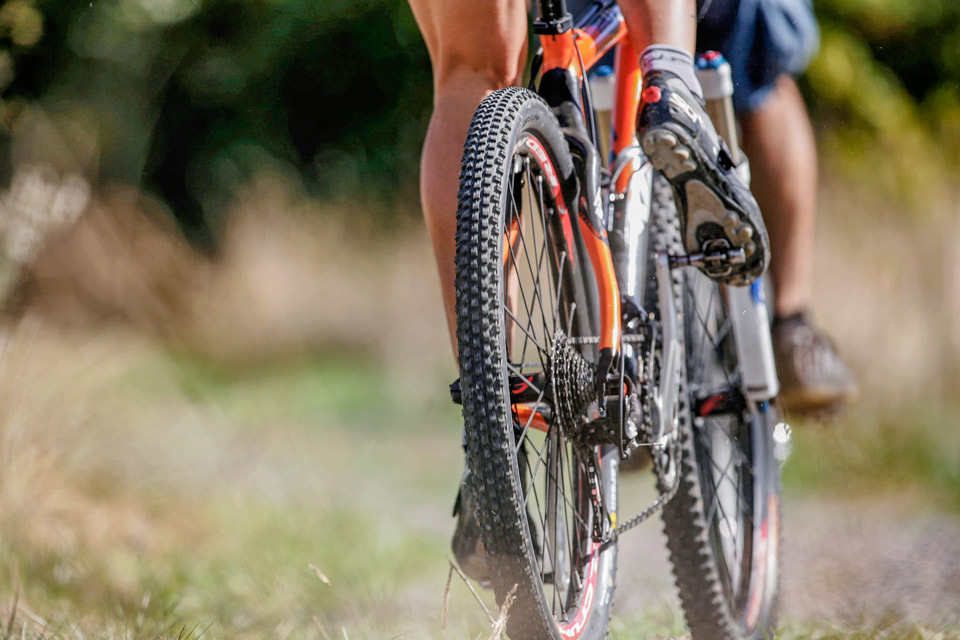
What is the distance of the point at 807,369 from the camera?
2.22 meters

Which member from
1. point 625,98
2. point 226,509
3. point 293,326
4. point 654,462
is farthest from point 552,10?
point 293,326

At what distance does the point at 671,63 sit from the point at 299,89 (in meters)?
7.79

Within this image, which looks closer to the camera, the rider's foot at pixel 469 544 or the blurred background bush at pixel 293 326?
the rider's foot at pixel 469 544

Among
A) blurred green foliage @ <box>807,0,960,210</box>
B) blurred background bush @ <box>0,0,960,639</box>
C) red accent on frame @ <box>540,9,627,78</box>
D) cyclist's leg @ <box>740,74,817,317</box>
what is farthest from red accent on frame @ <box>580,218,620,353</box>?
blurred green foliage @ <box>807,0,960,210</box>

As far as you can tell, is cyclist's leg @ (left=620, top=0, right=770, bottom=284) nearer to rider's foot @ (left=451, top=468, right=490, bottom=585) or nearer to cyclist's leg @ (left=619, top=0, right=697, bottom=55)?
cyclist's leg @ (left=619, top=0, right=697, bottom=55)

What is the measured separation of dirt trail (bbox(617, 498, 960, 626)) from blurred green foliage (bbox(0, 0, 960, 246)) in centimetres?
327

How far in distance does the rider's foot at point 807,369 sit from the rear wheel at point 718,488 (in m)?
0.16

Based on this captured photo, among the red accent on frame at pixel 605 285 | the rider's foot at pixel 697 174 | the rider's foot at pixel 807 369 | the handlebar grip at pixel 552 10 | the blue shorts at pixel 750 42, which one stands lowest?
the rider's foot at pixel 807 369

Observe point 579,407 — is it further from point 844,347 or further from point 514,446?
point 844,347

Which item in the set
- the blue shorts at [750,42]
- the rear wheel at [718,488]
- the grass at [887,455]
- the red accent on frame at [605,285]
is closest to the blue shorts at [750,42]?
the blue shorts at [750,42]

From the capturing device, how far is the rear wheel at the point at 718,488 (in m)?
1.76

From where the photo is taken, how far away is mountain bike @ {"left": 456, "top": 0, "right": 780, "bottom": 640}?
4.04 feet

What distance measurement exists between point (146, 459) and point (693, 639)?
1.86m

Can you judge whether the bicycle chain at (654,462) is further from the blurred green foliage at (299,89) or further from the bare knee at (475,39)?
the blurred green foliage at (299,89)
